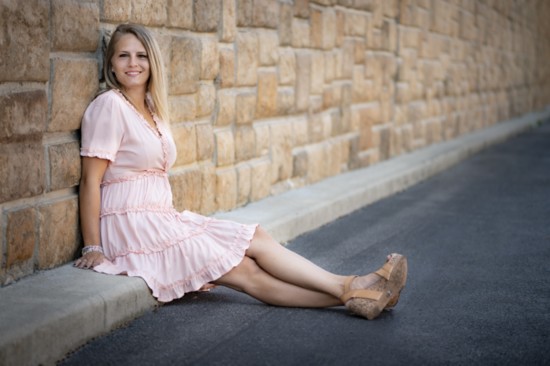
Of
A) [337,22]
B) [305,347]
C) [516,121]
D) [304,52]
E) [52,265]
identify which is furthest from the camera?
A: [516,121]

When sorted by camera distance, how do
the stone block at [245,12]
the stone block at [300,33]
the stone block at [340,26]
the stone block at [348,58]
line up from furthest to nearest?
1. the stone block at [348,58]
2. the stone block at [340,26]
3. the stone block at [300,33]
4. the stone block at [245,12]

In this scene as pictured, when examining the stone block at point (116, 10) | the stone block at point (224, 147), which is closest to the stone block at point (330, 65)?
the stone block at point (224, 147)

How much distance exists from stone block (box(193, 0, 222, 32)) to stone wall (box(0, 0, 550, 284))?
13 millimetres

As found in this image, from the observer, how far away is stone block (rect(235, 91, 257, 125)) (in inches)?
269

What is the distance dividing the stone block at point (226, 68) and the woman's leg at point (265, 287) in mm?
2248

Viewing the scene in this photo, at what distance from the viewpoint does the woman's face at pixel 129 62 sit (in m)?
4.77

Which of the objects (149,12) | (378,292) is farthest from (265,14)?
(378,292)

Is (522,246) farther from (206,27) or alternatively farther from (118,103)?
(118,103)

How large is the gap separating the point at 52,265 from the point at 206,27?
2332 mm

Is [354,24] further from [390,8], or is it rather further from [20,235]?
[20,235]

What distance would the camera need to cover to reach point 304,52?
8.07 meters

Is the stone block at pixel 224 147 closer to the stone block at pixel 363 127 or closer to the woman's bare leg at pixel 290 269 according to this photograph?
the woman's bare leg at pixel 290 269

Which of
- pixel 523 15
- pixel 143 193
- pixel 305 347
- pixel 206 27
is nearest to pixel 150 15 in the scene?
pixel 206 27

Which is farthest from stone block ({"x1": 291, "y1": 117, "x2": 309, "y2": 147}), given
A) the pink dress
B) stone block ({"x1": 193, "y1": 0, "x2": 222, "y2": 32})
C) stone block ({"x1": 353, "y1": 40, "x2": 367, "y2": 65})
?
the pink dress
